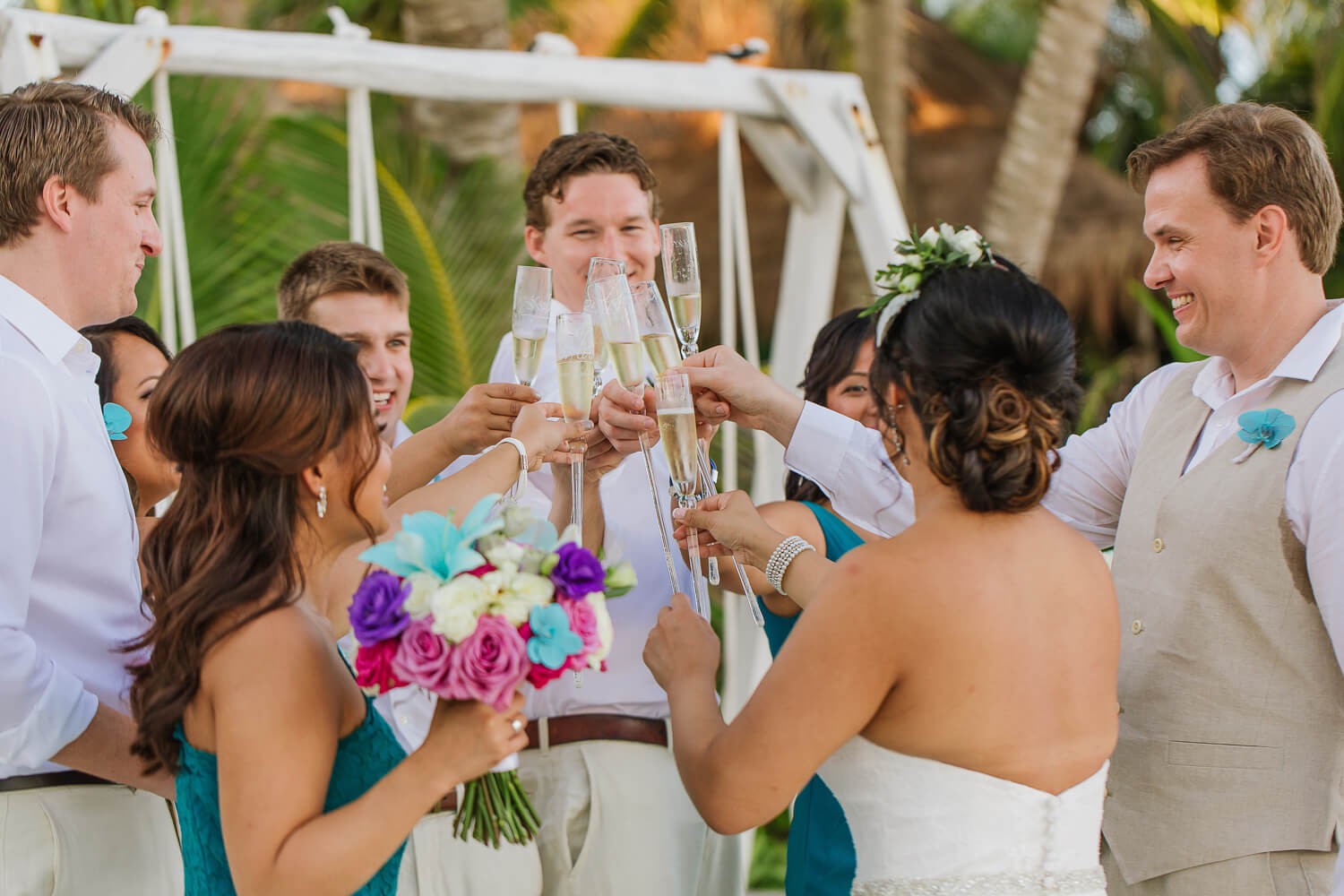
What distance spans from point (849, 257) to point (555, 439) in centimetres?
621

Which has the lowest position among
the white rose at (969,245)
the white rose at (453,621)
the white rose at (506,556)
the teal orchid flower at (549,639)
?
the teal orchid flower at (549,639)

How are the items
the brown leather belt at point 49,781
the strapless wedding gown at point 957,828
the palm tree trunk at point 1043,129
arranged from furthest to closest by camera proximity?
the palm tree trunk at point 1043,129
the brown leather belt at point 49,781
the strapless wedding gown at point 957,828

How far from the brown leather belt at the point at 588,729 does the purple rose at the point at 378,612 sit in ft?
3.90

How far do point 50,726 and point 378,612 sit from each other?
2.46 ft

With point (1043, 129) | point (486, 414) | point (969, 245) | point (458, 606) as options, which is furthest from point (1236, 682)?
point (1043, 129)

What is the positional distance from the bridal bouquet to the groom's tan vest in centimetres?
121

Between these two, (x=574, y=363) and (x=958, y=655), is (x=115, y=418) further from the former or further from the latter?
(x=958, y=655)

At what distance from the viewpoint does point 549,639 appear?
1850mm

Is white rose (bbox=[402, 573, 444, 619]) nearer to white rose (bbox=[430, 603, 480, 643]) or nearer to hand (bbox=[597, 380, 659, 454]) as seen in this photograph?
white rose (bbox=[430, 603, 480, 643])

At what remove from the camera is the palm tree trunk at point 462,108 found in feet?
21.8

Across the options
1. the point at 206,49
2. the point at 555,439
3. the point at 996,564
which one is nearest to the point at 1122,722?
the point at 996,564

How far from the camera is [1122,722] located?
2613mm

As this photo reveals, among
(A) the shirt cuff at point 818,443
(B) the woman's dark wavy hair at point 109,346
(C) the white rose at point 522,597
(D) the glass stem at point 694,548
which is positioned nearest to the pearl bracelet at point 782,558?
(D) the glass stem at point 694,548

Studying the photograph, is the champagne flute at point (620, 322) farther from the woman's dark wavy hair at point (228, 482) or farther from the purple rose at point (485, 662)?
the purple rose at point (485, 662)
